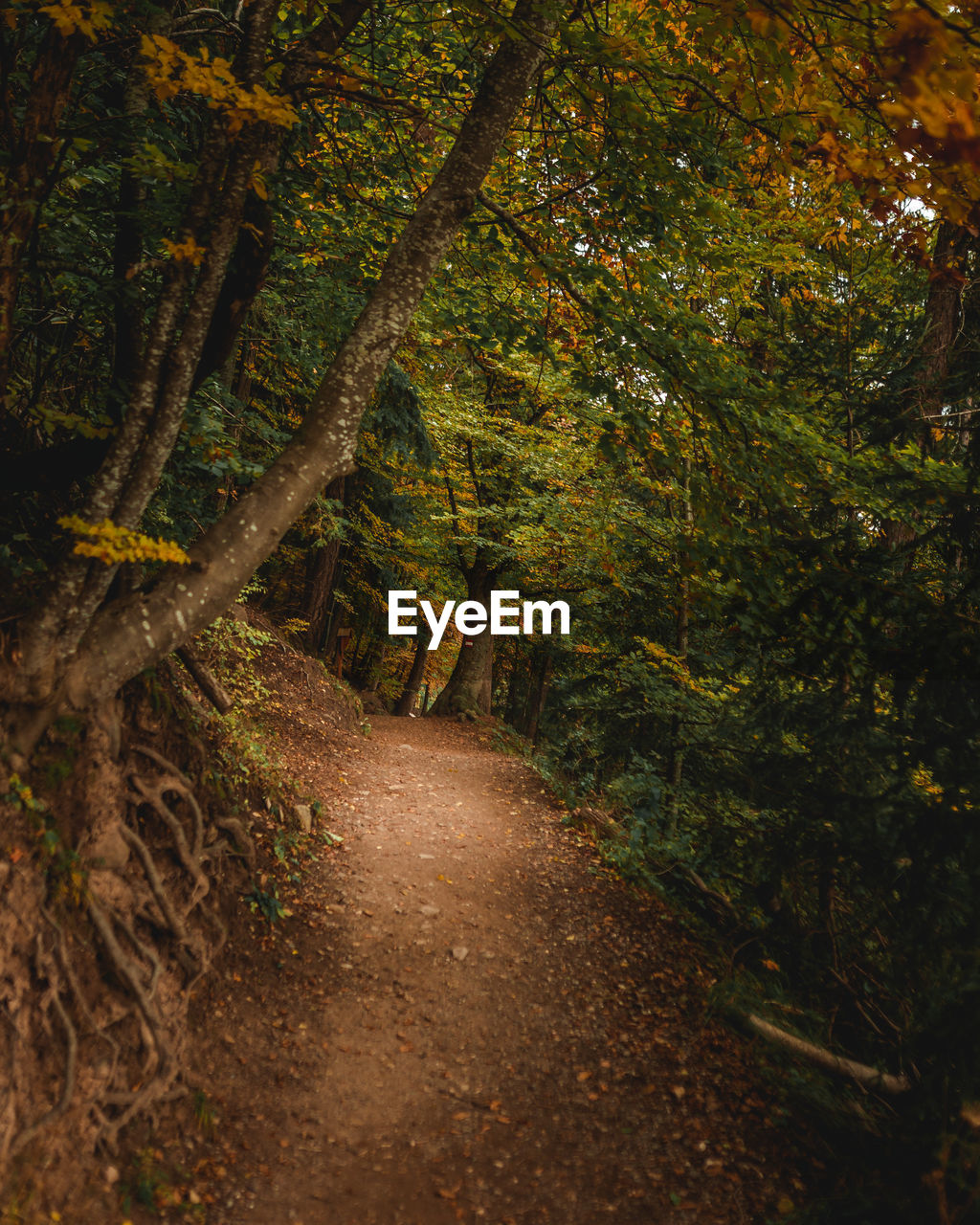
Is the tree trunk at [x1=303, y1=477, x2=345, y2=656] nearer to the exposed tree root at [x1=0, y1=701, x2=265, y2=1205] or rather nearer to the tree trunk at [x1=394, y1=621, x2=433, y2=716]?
the tree trunk at [x1=394, y1=621, x2=433, y2=716]

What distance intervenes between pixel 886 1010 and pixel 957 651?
3.06 m

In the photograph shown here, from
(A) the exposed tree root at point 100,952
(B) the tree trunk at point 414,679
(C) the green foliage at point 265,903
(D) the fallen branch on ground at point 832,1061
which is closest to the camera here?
(A) the exposed tree root at point 100,952

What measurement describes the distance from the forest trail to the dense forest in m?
0.58

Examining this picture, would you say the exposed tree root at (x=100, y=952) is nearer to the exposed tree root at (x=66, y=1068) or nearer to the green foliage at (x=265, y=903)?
the exposed tree root at (x=66, y=1068)

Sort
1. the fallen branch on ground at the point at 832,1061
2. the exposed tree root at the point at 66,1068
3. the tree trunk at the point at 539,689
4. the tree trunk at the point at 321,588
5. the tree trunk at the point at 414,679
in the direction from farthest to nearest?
the tree trunk at the point at 539,689 < the tree trunk at the point at 414,679 < the tree trunk at the point at 321,588 < the fallen branch on ground at the point at 832,1061 < the exposed tree root at the point at 66,1068

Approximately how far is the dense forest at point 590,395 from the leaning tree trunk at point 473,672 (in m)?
8.63

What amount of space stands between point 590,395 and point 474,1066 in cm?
481

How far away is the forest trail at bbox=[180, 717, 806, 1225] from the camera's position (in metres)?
3.64

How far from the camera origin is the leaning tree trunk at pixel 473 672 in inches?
642

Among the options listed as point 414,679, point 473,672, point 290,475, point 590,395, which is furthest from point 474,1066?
point 414,679

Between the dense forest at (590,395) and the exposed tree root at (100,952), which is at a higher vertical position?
the dense forest at (590,395)

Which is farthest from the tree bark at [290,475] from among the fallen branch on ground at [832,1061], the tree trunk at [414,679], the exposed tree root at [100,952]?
the tree trunk at [414,679]

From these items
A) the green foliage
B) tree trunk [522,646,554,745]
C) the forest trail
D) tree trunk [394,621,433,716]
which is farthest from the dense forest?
tree trunk [522,646,554,745]

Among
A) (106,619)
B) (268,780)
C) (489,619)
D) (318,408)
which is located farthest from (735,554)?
(489,619)
